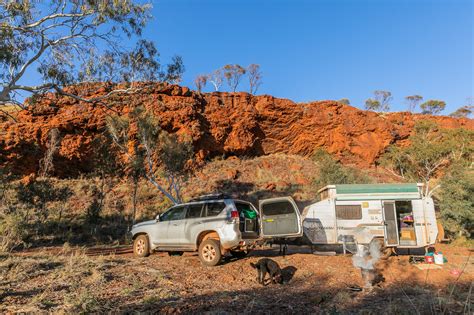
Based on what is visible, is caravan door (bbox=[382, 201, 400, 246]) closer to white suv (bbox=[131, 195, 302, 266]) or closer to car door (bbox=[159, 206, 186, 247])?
white suv (bbox=[131, 195, 302, 266])

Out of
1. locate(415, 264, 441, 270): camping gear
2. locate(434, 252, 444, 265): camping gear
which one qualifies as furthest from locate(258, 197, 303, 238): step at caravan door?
locate(434, 252, 444, 265): camping gear

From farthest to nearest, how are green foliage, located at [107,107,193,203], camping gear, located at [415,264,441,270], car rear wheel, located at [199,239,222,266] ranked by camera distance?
green foliage, located at [107,107,193,203]
car rear wheel, located at [199,239,222,266]
camping gear, located at [415,264,441,270]

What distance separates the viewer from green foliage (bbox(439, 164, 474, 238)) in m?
Answer: 14.0

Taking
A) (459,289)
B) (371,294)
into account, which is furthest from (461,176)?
(371,294)

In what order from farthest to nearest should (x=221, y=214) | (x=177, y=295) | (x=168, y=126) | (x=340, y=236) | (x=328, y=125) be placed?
(x=328, y=125) < (x=168, y=126) < (x=340, y=236) < (x=221, y=214) < (x=177, y=295)

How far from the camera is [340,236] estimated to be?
10.6 metres

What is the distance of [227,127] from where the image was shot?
32781 millimetres

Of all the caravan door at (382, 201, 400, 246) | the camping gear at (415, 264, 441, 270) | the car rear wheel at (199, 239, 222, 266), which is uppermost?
the caravan door at (382, 201, 400, 246)

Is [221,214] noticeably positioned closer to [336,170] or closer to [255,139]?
[336,170]

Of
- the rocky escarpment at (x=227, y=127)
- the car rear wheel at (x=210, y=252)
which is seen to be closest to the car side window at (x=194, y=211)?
the car rear wheel at (x=210, y=252)

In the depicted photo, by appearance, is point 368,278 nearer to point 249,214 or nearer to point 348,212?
point 249,214

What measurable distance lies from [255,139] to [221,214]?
25991mm

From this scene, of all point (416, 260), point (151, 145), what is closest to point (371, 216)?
point (416, 260)

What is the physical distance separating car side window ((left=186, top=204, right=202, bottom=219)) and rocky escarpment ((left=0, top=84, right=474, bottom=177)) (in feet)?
53.6
